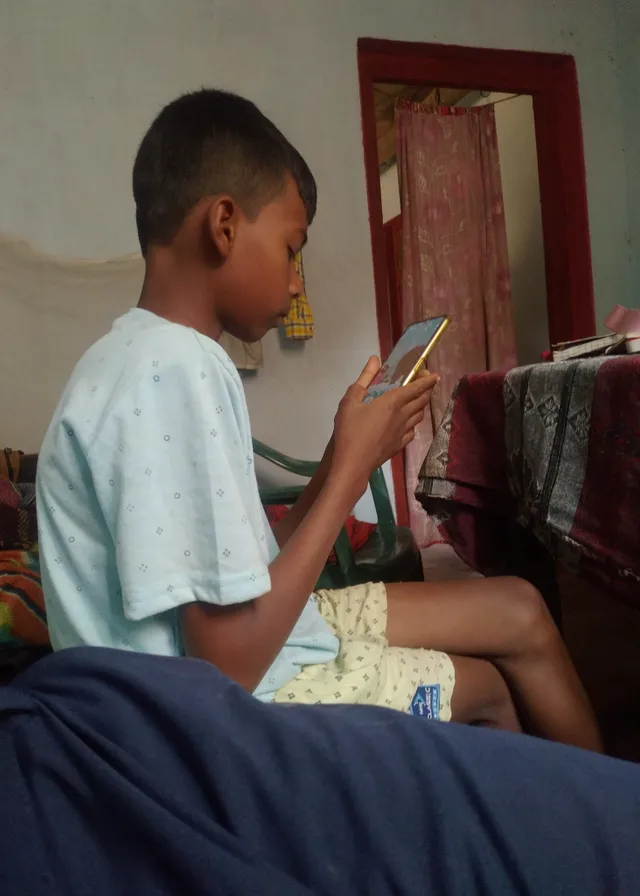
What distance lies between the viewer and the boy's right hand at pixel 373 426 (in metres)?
0.68

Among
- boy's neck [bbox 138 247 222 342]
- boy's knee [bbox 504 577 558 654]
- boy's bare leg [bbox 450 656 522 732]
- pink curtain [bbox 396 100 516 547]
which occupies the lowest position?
boy's bare leg [bbox 450 656 522 732]

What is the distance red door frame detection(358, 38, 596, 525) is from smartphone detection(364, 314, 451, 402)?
138 centimetres

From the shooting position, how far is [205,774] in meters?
0.27

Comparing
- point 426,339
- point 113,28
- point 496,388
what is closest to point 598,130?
point 113,28

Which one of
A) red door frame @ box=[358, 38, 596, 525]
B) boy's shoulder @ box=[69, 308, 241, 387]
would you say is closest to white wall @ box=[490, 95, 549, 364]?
red door frame @ box=[358, 38, 596, 525]

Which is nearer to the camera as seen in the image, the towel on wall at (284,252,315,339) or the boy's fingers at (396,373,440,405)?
the boy's fingers at (396,373,440,405)

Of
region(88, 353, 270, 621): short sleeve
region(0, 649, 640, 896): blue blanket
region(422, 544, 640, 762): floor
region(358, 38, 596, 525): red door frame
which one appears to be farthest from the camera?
region(358, 38, 596, 525): red door frame

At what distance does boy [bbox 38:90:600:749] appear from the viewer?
48cm

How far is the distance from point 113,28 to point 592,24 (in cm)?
183

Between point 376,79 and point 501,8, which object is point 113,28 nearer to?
point 376,79

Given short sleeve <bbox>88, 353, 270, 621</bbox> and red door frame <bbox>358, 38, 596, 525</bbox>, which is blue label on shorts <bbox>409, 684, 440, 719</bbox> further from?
red door frame <bbox>358, 38, 596, 525</bbox>

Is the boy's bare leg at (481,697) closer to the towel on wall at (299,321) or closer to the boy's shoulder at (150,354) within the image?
the boy's shoulder at (150,354)

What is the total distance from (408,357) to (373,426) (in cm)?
19

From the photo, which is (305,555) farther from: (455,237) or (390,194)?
(390,194)
